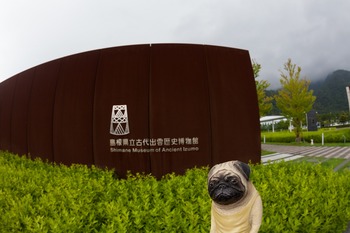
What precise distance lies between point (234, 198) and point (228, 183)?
0.46 ft

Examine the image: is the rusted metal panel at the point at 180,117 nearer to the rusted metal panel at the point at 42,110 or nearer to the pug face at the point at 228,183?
the rusted metal panel at the point at 42,110

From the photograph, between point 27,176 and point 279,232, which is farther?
point 27,176

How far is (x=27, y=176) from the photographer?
5723mm

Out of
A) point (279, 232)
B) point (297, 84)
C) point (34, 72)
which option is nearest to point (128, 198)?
point (279, 232)

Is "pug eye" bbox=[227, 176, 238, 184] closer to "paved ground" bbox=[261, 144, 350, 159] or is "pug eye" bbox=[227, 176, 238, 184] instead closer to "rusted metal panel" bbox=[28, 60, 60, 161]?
"rusted metal panel" bbox=[28, 60, 60, 161]

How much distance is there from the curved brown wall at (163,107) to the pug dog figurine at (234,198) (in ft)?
15.3

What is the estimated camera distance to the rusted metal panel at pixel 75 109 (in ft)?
24.8

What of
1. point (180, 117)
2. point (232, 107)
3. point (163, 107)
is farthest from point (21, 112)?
point (232, 107)

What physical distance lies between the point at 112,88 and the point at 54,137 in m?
2.71

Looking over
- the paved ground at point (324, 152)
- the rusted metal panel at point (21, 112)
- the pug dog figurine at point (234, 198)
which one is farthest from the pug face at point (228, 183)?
the paved ground at point (324, 152)

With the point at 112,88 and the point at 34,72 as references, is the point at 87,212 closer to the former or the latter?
the point at 112,88

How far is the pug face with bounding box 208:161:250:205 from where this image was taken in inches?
81.0

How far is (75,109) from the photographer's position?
7.71m

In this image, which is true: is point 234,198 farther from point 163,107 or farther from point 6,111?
point 6,111
